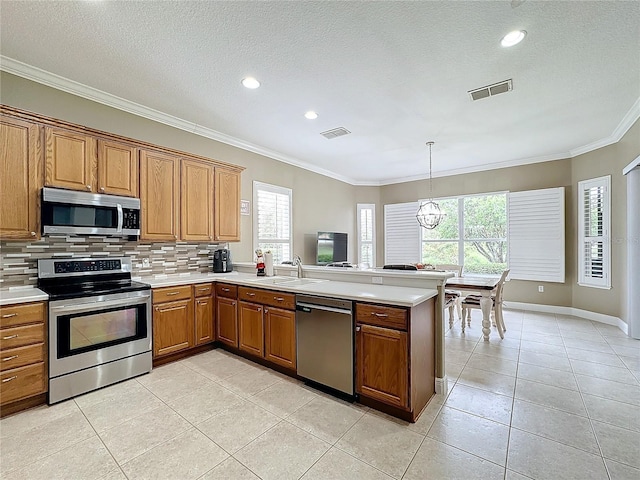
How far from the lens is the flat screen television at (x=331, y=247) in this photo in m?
6.07

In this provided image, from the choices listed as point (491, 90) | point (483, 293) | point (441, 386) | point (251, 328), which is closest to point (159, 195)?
point (251, 328)

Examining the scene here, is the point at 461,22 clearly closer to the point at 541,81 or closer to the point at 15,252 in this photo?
the point at 541,81

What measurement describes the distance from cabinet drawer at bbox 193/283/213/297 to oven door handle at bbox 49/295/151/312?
1.80ft

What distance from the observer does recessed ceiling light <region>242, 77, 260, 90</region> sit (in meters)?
2.96

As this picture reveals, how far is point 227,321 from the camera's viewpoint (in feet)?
11.6

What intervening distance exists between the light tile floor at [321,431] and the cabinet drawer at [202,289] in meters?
0.82

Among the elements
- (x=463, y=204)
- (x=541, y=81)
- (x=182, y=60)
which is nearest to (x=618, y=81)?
(x=541, y=81)

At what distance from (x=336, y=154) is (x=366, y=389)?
4140mm

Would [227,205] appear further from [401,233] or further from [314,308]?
[401,233]

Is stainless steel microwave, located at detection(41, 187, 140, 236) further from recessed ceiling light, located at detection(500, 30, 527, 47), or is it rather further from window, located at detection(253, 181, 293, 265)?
recessed ceiling light, located at detection(500, 30, 527, 47)

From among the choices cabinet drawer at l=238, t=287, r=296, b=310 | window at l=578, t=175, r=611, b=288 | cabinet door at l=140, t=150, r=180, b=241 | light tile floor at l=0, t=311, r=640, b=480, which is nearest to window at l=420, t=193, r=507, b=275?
window at l=578, t=175, r=611, b=288

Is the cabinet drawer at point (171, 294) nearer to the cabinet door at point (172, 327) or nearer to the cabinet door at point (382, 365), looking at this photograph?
the cabinet door at point (172, 327)

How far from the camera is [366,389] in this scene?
7.72 ft

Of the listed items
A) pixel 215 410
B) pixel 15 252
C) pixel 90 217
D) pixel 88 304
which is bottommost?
pixel 215 410
